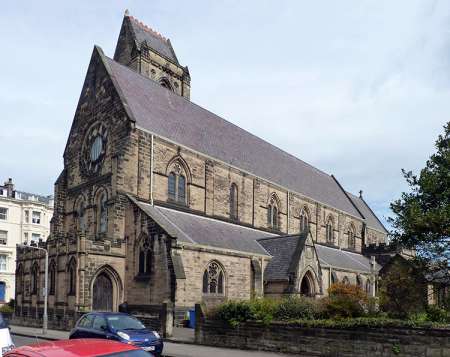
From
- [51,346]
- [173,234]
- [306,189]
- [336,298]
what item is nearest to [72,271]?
[173,234]

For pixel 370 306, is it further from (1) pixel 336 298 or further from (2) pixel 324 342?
(2) pixel 324 342

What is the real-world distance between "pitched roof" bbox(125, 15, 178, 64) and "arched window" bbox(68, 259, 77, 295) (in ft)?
86.1

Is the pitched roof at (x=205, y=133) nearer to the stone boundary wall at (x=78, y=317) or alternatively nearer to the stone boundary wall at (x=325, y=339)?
the stone boundary wall at (x=78, y=317)

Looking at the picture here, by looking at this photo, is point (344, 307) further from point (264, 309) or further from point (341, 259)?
point (341, 259)

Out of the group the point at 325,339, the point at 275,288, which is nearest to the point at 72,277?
the point at 275,288

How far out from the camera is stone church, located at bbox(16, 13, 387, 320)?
28.1 meters

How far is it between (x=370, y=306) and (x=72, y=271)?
17.1m

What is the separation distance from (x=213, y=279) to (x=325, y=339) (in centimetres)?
1363

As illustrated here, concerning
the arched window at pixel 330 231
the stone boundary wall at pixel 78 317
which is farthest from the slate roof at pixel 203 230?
the arched window at pixel 330 231

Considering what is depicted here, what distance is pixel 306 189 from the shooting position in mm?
50500

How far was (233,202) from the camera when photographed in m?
38.7

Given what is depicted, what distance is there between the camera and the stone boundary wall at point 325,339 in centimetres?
1478

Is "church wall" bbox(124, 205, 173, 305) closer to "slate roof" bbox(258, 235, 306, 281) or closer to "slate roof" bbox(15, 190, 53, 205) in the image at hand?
"slate roof" bbox(258, 235, 306, 281)

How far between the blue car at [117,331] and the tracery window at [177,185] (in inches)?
694
